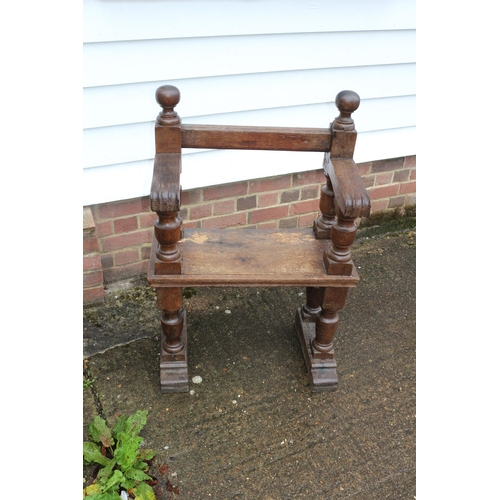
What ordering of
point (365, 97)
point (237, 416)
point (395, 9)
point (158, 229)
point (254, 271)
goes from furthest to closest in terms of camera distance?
point (365, 97)
point (395, 9)
point (237, 416)
point (254, 271)
point (158, 229)

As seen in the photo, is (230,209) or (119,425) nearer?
(119,425)

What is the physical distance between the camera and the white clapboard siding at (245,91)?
228 cm

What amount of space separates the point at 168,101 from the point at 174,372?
1.10 m

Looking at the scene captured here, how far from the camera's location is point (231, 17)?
2.27 m

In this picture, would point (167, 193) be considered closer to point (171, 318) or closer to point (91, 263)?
point (171, 318)

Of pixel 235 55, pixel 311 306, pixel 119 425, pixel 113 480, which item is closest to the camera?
pixel 113 480

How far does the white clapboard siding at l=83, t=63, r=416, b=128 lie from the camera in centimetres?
228

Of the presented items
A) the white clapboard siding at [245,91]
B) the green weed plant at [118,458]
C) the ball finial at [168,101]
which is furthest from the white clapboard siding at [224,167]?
the green weed plant at [118,458]

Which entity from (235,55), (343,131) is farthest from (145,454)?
(235,55)

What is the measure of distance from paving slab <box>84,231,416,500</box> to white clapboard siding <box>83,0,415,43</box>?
1.27m

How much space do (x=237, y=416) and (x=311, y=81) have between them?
158cm

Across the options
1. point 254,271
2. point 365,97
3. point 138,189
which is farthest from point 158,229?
point 365,97

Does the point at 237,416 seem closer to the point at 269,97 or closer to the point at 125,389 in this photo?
the point at 125,389

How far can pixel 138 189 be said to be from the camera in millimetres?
2553
